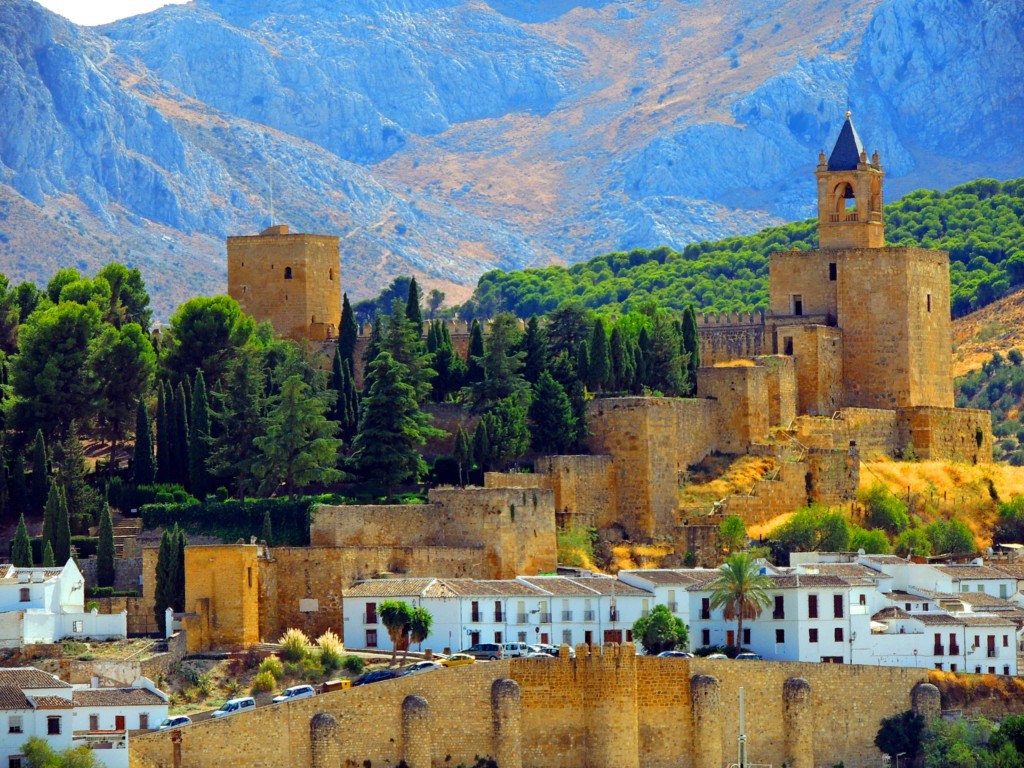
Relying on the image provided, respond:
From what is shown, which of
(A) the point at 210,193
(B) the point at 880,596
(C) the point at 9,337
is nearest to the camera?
(B) the point at 880,596

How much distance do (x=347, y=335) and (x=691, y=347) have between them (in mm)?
9846

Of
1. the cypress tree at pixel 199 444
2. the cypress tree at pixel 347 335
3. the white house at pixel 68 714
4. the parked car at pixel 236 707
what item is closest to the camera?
the white house at pixel 68 714

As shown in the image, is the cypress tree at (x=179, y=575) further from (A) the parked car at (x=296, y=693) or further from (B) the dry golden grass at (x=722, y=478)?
(B) the dry golden grass at (x=722, y=478)

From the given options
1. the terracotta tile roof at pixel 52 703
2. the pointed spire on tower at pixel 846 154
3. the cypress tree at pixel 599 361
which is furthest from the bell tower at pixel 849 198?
the terracotta tile roof at pixel 52 703

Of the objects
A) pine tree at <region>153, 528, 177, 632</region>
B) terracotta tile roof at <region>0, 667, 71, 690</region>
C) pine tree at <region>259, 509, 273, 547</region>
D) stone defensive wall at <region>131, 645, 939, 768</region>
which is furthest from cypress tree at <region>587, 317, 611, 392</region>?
terracotta tile roof at <region>0, 667, 71, 690</region>

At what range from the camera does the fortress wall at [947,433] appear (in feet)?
271

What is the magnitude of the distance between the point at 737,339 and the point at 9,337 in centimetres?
2076

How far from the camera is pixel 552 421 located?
2992 inches

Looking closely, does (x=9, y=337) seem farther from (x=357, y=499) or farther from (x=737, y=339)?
(x=737, y=339)

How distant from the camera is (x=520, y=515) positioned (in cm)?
7194

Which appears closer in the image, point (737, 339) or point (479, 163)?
point (737, 339)

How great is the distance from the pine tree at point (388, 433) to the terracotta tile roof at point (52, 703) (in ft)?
50.4

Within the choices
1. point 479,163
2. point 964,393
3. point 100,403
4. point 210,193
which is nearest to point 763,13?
point 479,163

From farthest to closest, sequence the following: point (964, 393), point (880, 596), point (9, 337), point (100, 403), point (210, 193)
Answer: point (210, 193) → point (964, 393) → point (9, 337) → point (100, 403) → point (880, 596)
